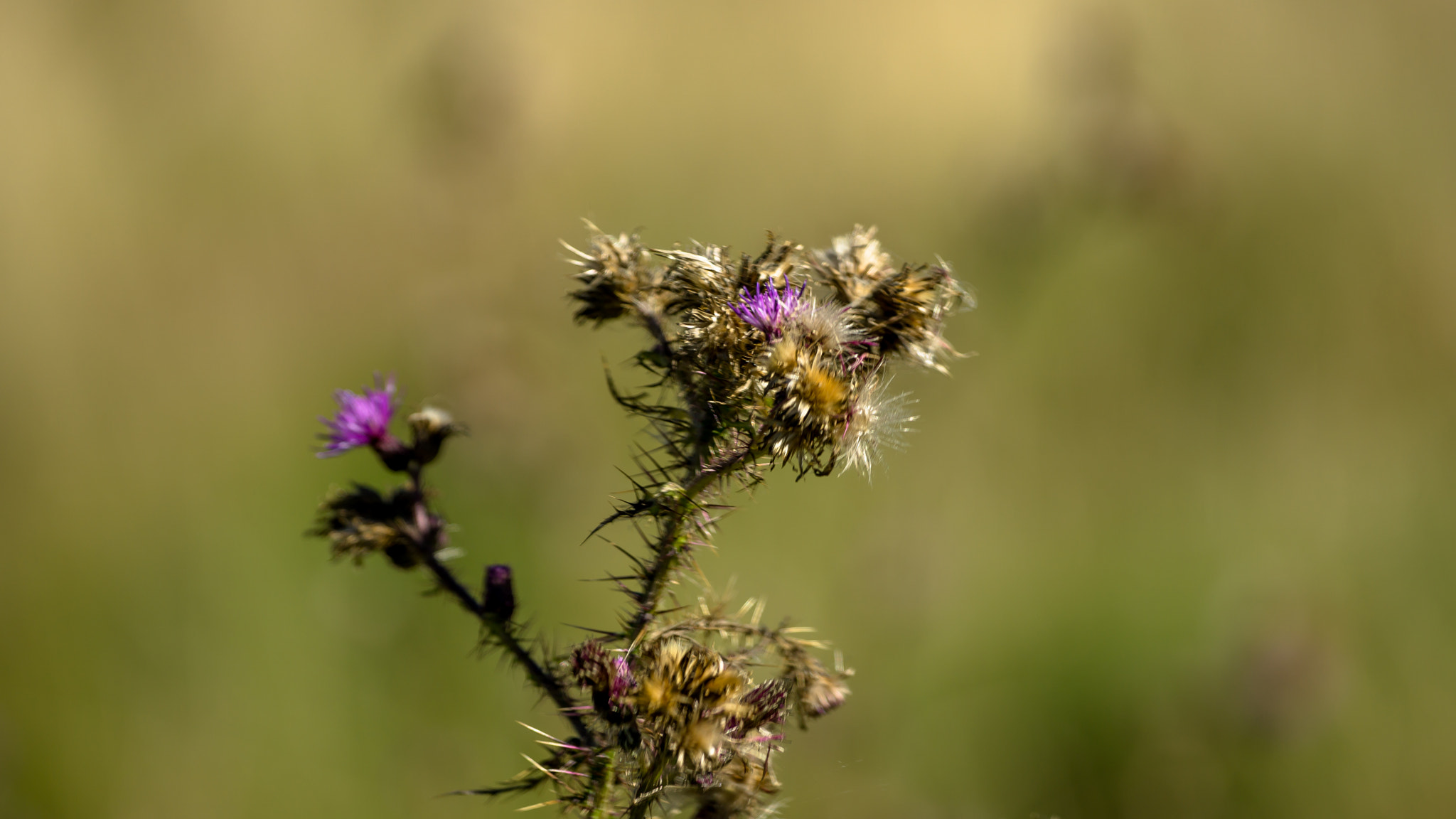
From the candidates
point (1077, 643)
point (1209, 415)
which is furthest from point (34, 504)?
point (1209, 415)

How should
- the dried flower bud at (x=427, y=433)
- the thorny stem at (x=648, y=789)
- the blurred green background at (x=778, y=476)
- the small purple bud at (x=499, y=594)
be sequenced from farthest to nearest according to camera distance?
the blurred green background at (x=778, y=476), the dried flower bud at (x=427, y=433), the small purple bud at (x=499, y=594), the thorny stem at (x=648, y=789)

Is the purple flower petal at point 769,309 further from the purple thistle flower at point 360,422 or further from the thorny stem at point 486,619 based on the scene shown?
the purple thistle flower at point 360,422

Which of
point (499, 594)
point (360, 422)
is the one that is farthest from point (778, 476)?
point (499, 594)

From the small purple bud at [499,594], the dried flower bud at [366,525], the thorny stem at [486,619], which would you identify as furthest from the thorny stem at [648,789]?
the dried flower bud at [366,525]

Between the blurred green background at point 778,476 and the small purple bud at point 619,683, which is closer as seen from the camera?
the small purple bud at point 619,683

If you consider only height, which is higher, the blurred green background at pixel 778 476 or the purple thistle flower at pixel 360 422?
the blurred green background at pixel 778 476

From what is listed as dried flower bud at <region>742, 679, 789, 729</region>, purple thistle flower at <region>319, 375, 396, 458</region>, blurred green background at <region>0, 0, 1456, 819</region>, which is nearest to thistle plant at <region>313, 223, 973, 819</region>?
dried flower bud at <region>742, 679, 789, 729</region>

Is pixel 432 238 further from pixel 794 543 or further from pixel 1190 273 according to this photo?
pixel 1190 273
